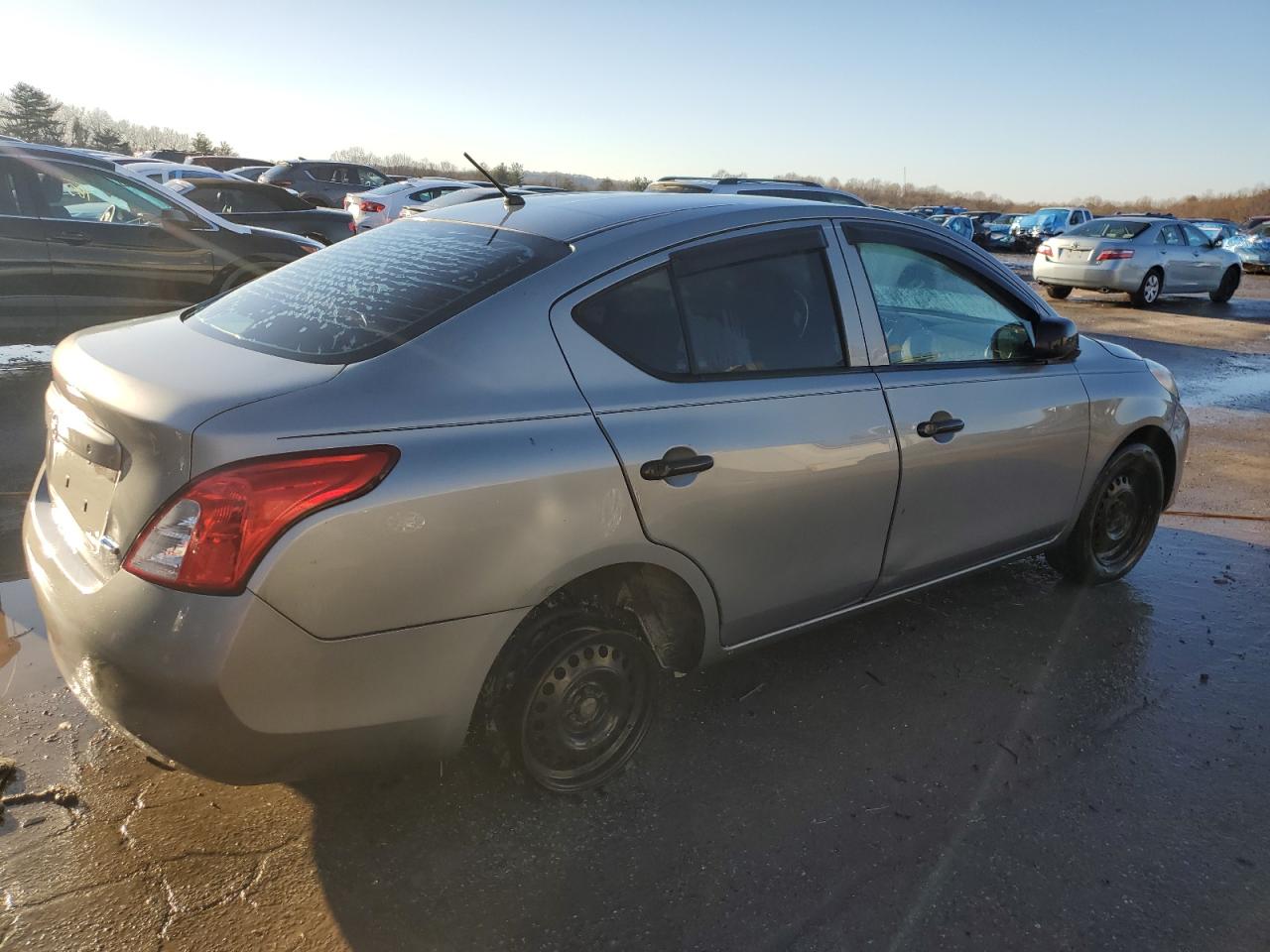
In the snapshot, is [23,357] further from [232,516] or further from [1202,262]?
[1202,262]

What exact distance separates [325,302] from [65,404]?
739mm

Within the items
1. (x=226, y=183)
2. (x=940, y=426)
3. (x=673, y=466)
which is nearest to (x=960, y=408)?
(x=940, y=426)

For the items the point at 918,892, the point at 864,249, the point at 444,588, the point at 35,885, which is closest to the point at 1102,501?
the point at 864,249

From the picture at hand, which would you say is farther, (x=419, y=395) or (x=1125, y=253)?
(x=1125, y=253)

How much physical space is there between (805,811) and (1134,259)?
1689cm

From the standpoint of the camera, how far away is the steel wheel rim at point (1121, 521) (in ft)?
14.3

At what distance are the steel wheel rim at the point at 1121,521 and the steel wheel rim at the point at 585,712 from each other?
2568mm

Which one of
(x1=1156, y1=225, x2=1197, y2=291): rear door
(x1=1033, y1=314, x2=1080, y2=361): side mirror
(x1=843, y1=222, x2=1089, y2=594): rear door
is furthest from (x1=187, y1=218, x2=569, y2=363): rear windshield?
(x1=1156, y1=225, x2=1197, y2=291): rear door

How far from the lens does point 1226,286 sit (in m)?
18.8

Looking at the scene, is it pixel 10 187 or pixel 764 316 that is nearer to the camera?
pixel 764 316

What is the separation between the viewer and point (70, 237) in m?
7.37

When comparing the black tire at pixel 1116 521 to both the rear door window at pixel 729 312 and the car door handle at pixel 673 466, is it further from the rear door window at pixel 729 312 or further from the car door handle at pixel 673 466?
the car door handle at pixel 673 466

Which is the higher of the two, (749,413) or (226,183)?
(749,413)

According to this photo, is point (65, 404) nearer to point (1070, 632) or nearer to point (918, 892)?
point (918, 892)
